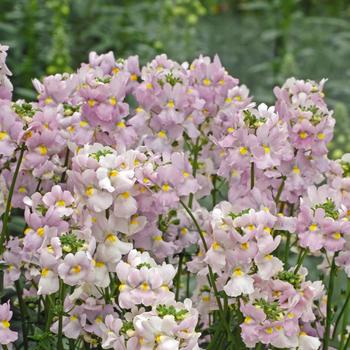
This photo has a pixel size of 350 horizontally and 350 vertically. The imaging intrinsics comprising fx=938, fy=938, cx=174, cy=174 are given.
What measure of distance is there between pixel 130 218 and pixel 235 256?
276 millimetres

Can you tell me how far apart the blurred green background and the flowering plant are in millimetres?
2400

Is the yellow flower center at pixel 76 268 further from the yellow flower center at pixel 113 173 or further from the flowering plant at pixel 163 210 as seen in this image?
the yellow flower center at pixel 113 173

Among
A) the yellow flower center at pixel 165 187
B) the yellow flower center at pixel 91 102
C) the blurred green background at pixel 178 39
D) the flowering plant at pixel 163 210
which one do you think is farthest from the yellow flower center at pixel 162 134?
the blurred green background at pixel 178 39

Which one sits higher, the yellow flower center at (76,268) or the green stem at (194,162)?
the yellow flower center at (76,268)

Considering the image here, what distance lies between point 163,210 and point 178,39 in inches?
174

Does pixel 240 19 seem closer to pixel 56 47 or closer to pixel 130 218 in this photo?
pixel 56 47

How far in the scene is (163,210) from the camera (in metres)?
2.24

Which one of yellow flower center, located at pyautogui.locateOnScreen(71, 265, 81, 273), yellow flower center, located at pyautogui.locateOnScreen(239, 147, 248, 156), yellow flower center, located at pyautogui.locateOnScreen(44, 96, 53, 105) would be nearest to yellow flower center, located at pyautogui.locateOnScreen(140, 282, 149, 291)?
yellow flower center, located at pyautogui.locateOnScreen(71, 265, 81, 273)

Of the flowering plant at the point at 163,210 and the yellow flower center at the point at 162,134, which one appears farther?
the yellow flower center at the point at 162,134

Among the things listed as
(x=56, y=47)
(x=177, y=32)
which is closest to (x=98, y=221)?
(x=56, y=47)

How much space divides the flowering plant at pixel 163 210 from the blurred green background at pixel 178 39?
2400mm

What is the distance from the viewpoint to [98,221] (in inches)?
80.7

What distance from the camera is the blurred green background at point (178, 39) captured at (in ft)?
18.6

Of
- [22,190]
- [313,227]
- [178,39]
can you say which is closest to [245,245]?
[313,227]
